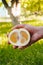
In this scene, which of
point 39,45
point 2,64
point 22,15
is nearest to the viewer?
point 2,64

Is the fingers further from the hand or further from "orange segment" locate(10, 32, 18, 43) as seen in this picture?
"orange segment" locate(10, 32, 18, 43)

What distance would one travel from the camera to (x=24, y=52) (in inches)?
188

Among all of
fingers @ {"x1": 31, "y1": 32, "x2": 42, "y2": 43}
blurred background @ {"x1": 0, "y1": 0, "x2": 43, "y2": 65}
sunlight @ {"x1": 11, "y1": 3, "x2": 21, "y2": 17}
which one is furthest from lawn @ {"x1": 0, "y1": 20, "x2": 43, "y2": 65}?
fingers @ {"x1": 31, "y1": 32, "x2": 42, "y2": 43}

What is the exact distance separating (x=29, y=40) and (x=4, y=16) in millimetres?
3653

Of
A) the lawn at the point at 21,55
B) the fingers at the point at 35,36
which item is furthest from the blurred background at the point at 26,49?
the fingers at the point at 35,36

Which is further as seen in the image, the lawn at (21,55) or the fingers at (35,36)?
the lawn at (21,55)

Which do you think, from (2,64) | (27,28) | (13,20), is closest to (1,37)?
(13,20)

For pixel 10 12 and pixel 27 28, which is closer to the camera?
pixel 27 28

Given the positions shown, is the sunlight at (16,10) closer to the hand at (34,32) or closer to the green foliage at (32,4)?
the green foliage at (32,4)

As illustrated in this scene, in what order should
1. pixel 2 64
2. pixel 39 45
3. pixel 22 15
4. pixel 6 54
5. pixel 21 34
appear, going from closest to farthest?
1. pixel 21 34
2. pixel 2 64
3. pixel 6 54
4. pixel 39 45
5. pixel 22 15

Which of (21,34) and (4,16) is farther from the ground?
(21,34)

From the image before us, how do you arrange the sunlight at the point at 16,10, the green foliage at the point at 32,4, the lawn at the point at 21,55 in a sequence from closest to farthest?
the lawn at the point at 21,55 < the green foliage at the point at 32,4 < the sunlight at the point at 16,10

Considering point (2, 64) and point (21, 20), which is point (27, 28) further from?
point (21, 20)

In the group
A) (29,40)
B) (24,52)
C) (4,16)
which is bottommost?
(24,52)
